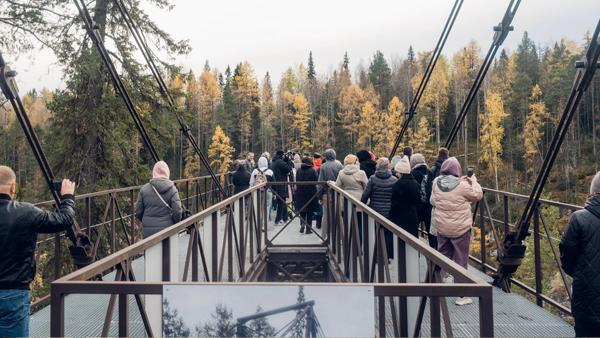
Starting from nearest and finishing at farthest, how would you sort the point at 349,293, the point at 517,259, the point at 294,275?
the point at 349,293 < the point at 517,259 < the point at 294,275

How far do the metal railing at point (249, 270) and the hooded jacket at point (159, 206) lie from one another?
1.55 feet

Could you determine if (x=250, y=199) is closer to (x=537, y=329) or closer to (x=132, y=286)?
(x=537, y=329)

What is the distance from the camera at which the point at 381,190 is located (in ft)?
22.2

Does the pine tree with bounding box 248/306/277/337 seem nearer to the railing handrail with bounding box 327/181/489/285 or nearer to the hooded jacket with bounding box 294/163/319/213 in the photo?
the railing handrail with bounding box 327/181/489/285

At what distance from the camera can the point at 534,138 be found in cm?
5719

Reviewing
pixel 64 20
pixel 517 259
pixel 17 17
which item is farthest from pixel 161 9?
pixel 517 259

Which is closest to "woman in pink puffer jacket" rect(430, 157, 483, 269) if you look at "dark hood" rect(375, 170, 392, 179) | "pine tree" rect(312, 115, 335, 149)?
"dark hood" rect(375, 170, 392, 179)

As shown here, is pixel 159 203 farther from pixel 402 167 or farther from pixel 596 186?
pixel 596 186

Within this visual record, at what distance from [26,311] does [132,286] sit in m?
1.59

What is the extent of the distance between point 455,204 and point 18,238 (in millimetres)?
3983

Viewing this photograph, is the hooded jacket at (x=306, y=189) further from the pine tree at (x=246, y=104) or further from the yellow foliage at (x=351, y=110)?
the pine tree at (x=246, y=104)

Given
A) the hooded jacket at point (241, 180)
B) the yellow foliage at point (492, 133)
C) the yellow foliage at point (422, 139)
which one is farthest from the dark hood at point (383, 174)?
the yellow foliage at point (422, 139)

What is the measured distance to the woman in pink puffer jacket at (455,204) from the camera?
5219mm

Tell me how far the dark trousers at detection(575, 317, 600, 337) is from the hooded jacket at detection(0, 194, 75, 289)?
3561 millimetres
